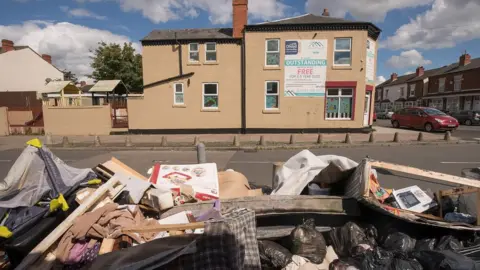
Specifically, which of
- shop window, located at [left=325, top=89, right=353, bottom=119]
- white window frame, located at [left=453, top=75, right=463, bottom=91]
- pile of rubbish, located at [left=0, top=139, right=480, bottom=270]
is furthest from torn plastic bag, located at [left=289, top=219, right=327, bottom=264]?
white window frame, located at [left=453, top=75, right=463, bottom=91]

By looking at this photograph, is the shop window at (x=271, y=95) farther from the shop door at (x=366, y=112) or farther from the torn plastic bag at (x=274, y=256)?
the torn plastic bag at (x=274, y=256)

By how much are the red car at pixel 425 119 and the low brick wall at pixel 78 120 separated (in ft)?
67.6

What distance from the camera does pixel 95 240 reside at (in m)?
2.55

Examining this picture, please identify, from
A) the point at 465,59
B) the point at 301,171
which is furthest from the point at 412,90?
the point at 301,171

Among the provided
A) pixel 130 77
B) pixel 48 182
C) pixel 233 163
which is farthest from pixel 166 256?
pixel 130 77

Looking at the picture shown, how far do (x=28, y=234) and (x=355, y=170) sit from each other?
3.67m

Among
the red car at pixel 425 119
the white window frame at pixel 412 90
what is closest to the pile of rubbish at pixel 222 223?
the red car at pixel 425 119

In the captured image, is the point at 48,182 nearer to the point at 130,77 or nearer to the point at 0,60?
the point at 130,77

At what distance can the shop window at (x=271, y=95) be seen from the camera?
16328mm

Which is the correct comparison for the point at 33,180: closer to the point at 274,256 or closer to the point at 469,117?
the point at 274,256

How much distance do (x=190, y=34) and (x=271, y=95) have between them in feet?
21.8

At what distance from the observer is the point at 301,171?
386cm

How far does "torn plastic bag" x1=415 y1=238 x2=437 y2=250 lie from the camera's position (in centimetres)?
287

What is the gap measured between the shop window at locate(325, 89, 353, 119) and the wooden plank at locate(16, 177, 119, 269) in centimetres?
1486
